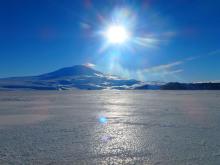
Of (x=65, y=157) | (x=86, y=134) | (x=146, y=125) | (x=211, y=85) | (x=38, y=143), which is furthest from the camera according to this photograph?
(x=211, y=85)

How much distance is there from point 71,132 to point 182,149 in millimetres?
3300

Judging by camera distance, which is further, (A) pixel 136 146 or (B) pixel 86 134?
(B) pixel 86 134

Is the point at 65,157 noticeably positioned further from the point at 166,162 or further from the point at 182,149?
the point at 182,149

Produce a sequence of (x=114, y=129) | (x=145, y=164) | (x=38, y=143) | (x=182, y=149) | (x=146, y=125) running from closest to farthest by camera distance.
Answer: (x=145, y=164) < (x=182, y=149) < (x=38, y=143) < (x=114, y=129) < (x=146, y=125)

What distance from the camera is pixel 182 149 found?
644 centimetres

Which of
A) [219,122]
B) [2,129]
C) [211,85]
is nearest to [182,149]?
[219,122]

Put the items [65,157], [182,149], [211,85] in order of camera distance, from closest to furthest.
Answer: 1. [65,157]
2. [182,149]
3. [211,85]

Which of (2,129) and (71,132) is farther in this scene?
(2,129)

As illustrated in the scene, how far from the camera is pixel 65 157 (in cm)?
581

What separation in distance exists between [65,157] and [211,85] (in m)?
126

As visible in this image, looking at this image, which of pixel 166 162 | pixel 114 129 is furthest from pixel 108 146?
pixel 114 129

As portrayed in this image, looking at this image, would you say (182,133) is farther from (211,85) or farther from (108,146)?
(211,85)

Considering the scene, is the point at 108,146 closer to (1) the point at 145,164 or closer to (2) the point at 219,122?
(1) the point at 145,164

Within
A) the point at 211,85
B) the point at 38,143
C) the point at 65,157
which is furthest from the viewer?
the point at 211,85
